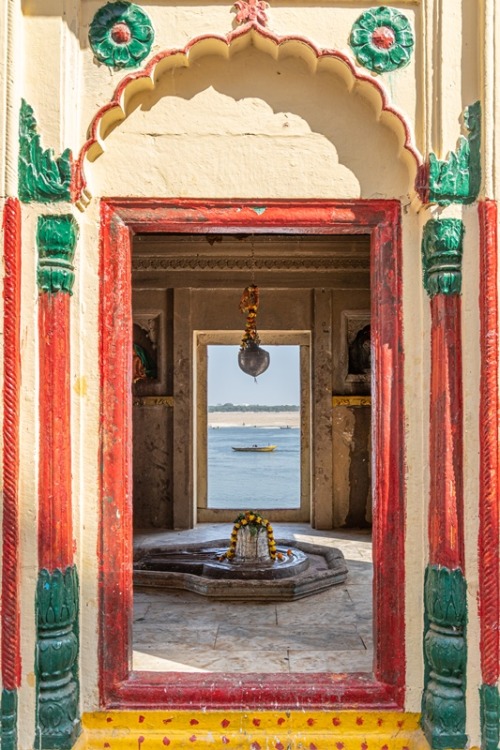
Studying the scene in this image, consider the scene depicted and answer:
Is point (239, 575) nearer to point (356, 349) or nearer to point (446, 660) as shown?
point (446, 660)

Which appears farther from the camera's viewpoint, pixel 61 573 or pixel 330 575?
pixel 330 575

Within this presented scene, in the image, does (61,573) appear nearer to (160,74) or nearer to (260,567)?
(160,74)

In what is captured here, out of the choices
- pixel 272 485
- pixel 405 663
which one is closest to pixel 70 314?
pixel 405 663

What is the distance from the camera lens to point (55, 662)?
305 cm

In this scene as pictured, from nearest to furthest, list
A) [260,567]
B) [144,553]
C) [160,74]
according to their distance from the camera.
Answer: [160,74] → [260,567] → [144,553]

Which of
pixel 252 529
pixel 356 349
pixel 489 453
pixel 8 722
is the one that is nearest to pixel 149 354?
pixel 356 349

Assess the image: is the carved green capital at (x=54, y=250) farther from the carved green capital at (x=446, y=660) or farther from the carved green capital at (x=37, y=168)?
the carved green capital at (x=446, y=660)

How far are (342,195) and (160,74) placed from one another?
3.46 feet

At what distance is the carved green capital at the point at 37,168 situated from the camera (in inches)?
123

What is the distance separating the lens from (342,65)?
3.24m

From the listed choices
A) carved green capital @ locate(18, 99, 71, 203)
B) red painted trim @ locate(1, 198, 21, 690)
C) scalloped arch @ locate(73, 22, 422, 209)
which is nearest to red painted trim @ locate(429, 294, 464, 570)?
scalloped arch @ locate(73, 22, 422, 209)

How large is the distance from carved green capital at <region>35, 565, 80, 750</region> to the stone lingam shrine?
10mm

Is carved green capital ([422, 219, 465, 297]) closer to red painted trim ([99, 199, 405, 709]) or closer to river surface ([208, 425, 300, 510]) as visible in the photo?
red painted trim ([99, 199, 405, 709])

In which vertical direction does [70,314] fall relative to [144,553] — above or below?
above
